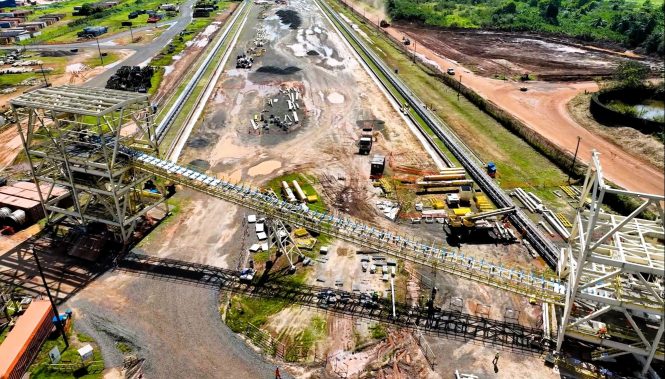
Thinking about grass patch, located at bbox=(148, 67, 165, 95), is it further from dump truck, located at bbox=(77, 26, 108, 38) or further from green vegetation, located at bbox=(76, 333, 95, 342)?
green vegetation, located at bbox=(76, 333, 95, 342)

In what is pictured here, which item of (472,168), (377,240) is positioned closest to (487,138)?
(472,168)

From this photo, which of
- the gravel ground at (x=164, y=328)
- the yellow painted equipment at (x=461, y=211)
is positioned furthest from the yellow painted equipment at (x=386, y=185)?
the gravel ground at (x=164, y=328)

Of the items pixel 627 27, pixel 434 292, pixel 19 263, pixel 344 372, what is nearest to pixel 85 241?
pixel 19 263

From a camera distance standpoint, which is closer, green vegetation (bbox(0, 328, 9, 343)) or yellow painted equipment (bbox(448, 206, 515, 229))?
green vegetation (bbox(0, 328, 9, 343))

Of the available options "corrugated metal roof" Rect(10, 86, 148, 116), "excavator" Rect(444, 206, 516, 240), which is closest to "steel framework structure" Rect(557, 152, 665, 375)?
"excavator" Rect(444, 206, 516, 240)

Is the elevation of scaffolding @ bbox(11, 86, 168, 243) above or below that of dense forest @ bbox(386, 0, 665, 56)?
below

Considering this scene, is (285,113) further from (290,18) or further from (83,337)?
(290,18)

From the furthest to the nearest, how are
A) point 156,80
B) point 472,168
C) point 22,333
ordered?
point 156,80 → point 472,168 → point 22,333
